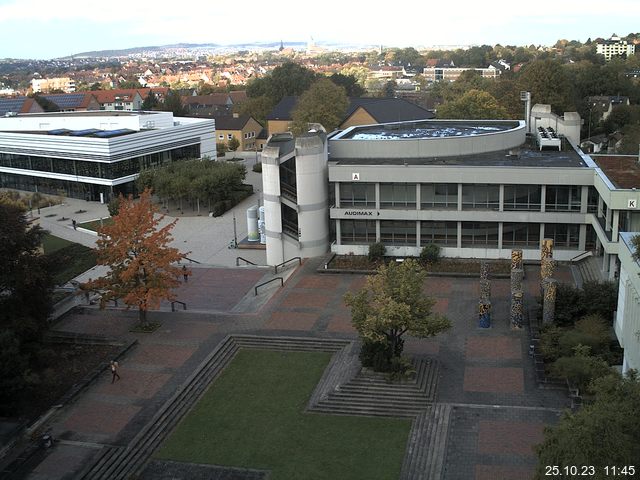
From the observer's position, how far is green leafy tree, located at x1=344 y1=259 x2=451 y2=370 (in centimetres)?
2680

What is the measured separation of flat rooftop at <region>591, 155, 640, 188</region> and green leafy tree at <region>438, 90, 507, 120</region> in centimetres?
2625

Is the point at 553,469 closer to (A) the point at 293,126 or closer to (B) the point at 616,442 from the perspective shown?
(B) the point at 616,442

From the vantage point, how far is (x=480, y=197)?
41875 millimetres

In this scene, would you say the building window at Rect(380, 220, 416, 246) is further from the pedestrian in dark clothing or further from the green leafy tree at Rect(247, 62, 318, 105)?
the green leafy tree at Rect(247, 62, 318, 105)

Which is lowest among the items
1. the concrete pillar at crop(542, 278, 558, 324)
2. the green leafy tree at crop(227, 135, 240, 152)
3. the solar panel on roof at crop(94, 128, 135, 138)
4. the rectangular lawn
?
the rectangular lawn

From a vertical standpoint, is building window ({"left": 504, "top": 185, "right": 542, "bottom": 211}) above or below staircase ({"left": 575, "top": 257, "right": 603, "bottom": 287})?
above

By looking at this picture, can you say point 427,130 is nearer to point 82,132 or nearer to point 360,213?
point 360,213

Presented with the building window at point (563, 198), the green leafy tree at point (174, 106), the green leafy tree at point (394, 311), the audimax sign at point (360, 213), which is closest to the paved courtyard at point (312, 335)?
the green leafy tree at point (394, 311)

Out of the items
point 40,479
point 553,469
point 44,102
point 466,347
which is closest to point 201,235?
point 466,347

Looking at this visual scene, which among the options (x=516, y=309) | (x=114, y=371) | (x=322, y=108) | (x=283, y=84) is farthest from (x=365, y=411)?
(x=283, y=84)

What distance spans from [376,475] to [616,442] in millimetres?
9466

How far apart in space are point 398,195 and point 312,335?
1369 centimetres

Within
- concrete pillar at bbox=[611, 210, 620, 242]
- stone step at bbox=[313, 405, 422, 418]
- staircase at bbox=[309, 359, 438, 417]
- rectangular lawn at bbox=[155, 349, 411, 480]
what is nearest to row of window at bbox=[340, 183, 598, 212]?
concrete pillar at bbox=[611, 210, 620, 242]

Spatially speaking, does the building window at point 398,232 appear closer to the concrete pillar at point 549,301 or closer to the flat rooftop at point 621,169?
the flat rooftop at point 621,169
